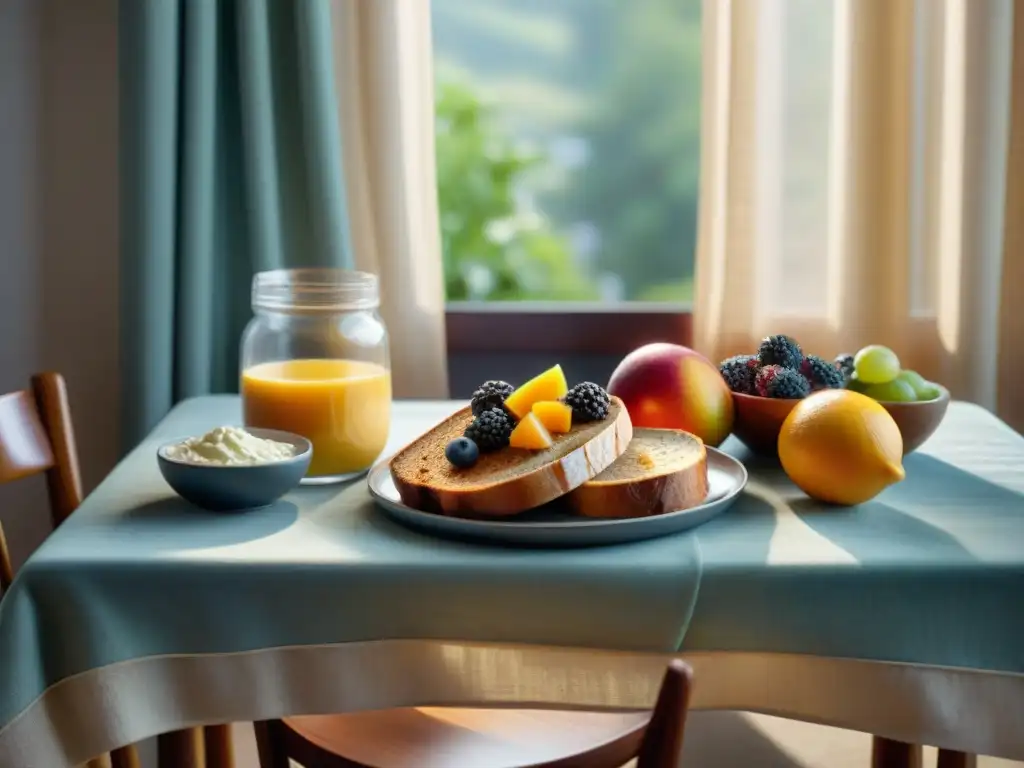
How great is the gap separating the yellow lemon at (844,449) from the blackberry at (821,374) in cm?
17

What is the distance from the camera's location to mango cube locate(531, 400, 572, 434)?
1162 mm

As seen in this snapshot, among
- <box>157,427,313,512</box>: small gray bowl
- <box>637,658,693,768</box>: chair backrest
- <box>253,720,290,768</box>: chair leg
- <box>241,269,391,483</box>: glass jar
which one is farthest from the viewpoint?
<box>241,269,391,483</box>: glass jar

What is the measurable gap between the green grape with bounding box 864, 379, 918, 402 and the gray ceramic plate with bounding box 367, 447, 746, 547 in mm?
293

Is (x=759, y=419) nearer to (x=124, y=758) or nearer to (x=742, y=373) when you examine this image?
(x=742, y=373)

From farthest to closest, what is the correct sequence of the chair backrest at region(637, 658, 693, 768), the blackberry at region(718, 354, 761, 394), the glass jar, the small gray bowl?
the blackberry at region(718, 354, 761, 394) < the glass jar < the small gray bowl < the chair backrest at region(637, 658, 693, 768)

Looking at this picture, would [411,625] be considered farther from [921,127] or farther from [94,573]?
[921,127]

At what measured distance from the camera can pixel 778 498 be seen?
121 centimetres

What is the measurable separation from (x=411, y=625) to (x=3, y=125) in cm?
164

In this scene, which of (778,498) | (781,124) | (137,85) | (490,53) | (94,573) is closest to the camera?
(94,573)

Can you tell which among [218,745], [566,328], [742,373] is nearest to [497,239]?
[566,328]

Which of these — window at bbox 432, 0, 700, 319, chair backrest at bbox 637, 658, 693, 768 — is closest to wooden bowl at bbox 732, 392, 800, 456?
chair backrest at bbox 637, 658, 693, 768

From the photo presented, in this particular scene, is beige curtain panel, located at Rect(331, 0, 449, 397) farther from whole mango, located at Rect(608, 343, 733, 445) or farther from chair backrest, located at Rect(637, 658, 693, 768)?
chair backrest, located at Rect(637, 658, 693, 768)

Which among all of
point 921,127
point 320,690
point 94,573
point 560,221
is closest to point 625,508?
point 320,690

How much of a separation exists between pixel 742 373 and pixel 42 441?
87cm
